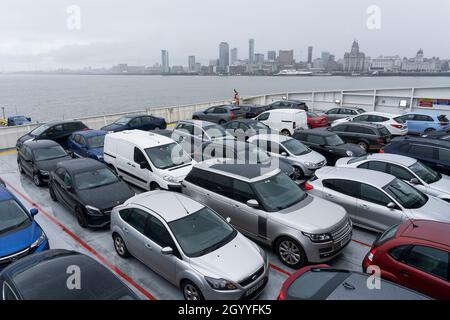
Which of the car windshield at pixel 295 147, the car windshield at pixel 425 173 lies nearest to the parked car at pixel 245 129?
the car windshield at pixel 295 147

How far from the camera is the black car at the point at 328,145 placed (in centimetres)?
1152

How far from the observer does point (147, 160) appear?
9.41 metres

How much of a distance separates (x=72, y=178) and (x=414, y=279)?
756 cm

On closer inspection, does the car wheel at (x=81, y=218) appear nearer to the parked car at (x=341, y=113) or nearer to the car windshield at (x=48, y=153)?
the car windshield at (x=48, y=153)

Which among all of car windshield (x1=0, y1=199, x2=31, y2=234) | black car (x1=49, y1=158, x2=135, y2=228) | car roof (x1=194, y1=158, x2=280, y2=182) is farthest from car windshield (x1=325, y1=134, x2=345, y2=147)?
car windshield (x1=0, y1=199, x2=31, y2=234)

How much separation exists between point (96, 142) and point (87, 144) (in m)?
0.33

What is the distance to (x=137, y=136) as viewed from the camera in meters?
10.5

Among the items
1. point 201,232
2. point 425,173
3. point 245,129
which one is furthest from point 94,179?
point 425,173

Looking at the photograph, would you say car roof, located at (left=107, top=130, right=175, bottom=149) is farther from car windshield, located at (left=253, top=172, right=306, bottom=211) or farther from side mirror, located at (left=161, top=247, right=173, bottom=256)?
side mirror, located at (left=161, top=247, right=173, bottom=256)

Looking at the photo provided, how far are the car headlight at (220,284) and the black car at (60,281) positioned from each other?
1079 mm

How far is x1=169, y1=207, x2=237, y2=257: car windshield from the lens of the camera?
5281 mm

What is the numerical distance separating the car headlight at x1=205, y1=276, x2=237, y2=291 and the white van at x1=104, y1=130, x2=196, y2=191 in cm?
444

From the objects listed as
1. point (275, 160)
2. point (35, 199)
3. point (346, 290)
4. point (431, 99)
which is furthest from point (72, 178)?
point (431, 99)
